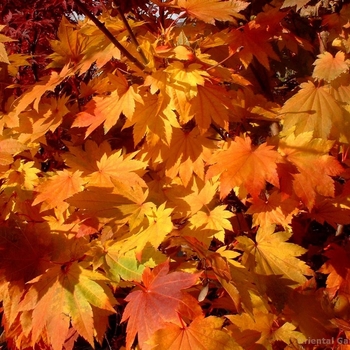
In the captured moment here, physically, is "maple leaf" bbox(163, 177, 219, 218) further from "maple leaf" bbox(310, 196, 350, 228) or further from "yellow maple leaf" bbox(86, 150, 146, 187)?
"maple leaf" bbox(310, 196, 350, 228)

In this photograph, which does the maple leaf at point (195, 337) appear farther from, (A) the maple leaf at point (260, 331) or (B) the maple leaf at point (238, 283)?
(A) the maple leaf at point (260, 331)

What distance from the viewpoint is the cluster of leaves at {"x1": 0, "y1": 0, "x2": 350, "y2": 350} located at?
1.12 metres

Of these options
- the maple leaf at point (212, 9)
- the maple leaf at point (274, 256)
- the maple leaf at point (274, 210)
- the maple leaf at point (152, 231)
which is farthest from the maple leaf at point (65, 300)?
the maple leaf at point (212, 9)

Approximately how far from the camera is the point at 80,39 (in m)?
1.52

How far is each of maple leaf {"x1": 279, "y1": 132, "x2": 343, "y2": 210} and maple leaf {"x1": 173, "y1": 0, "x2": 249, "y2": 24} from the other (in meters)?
0.45

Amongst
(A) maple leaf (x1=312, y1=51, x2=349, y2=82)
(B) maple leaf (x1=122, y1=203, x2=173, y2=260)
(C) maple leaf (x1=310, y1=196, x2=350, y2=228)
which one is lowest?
(C) maple leaf (x1=310, y1=196, x2=350, y2=228)

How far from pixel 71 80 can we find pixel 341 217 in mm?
1171

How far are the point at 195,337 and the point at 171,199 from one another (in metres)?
0.49

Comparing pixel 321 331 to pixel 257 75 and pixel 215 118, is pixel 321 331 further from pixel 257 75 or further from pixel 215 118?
pixel 257 75

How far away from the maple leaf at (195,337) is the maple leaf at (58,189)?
0.53 meters

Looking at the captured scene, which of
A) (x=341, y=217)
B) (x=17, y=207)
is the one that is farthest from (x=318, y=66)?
(x=17, y=207)

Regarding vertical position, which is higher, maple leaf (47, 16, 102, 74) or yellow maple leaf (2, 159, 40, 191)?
maple leaf (47, 16, 102, 74)

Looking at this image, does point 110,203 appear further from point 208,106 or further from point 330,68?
point 330,68

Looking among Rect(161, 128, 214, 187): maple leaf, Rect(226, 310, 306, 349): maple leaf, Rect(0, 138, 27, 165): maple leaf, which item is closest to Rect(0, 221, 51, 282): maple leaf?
Rect(0, 138, 27, 165): maple leaf
